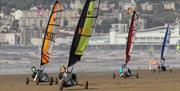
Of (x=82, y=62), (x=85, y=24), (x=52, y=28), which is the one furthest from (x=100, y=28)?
(x=85, y=24)

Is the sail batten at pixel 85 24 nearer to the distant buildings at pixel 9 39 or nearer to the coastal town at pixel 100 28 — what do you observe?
the coastal town at pixel 100 28

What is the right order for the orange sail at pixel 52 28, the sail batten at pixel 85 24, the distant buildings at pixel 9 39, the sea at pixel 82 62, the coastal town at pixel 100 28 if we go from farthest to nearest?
1. the distant buildings at pixel 9 39
2. the coastal town at pixel 100 28
3. the sea at pixel 82 62
4. the orange sail at pixel 52 28
5. the sail batten at pixel 85 24

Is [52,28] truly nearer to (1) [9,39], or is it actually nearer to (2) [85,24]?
(2) [85,24]

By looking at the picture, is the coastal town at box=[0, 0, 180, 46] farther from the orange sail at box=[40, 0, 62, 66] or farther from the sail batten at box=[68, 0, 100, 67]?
the sail batten at box=[68, 0, 100, 67]

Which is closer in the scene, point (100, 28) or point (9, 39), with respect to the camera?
point (9, 39)

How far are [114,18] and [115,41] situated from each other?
45.1 metres

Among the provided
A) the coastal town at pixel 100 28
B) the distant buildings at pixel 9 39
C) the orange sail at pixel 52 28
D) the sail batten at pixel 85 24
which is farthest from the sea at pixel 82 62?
the distant buildings at pixel 9 39

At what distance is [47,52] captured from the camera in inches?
862

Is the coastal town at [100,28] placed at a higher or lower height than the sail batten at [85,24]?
lower

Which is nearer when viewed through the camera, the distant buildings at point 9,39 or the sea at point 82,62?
the sea at point 82,62

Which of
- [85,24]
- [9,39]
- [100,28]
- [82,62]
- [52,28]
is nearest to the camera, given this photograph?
[85,24]

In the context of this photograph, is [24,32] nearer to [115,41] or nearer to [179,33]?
[115,41]

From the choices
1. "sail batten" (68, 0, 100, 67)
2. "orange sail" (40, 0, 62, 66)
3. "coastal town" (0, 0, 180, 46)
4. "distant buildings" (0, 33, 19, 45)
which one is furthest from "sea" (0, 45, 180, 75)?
"distant buildings" (0, 33, 19, 45)

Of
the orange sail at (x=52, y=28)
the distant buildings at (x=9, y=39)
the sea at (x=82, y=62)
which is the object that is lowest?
the distant buildings at (x=9, y=39)
